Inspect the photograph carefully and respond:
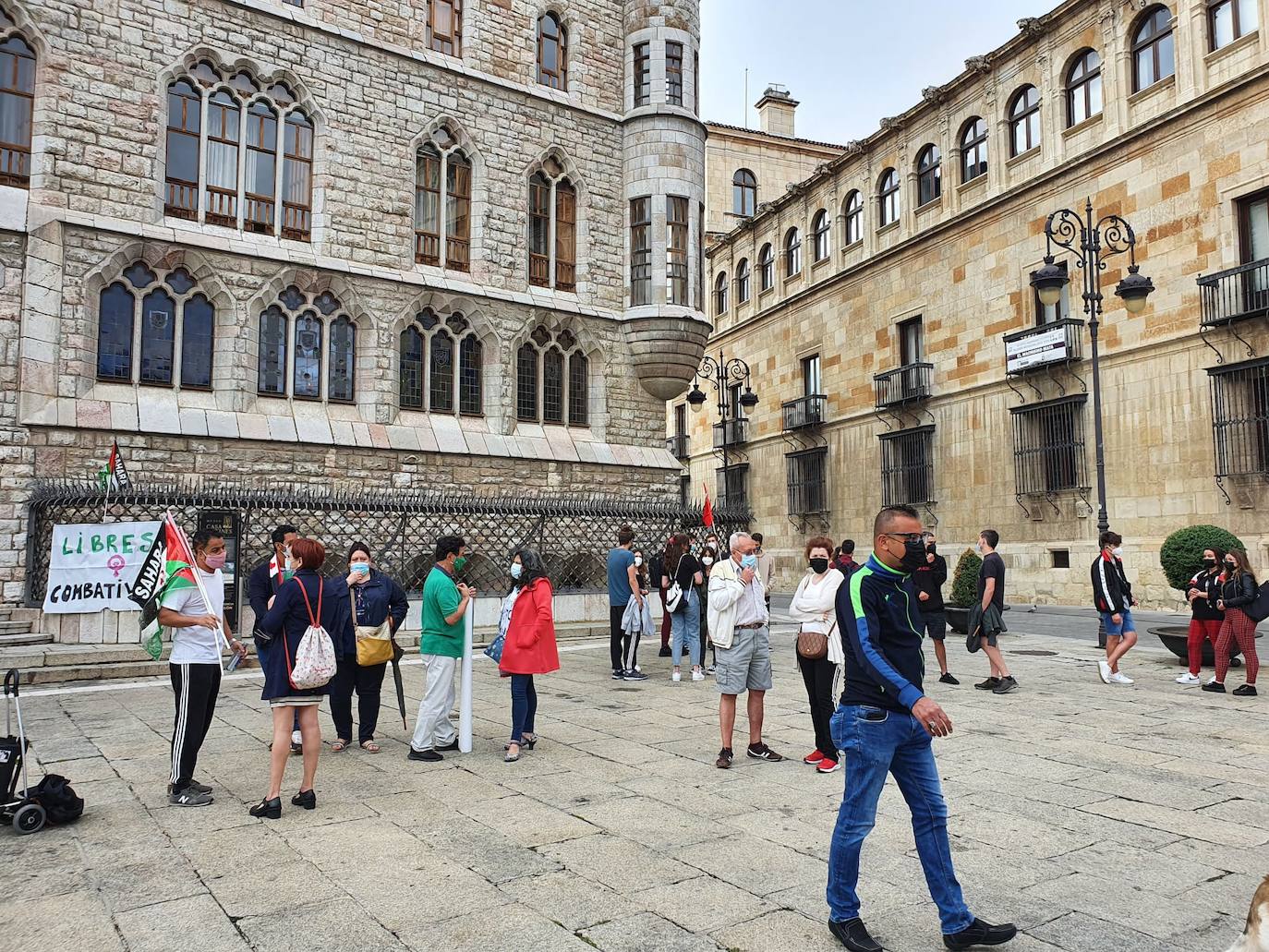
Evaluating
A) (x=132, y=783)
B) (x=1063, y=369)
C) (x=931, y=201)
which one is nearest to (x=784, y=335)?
(x=931, y=201)

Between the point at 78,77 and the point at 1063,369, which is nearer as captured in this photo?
the point at 78,77

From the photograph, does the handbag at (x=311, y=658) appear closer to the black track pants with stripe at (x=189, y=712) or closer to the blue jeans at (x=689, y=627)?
the black track pants with stripe at (x=189, y=712)

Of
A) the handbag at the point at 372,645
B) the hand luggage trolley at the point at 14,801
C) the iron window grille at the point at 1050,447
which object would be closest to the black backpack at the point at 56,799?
the hand luggage trolley at the point at 14,801

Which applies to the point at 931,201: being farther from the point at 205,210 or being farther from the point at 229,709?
the point at 229,709

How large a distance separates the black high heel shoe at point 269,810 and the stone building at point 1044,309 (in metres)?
19.0

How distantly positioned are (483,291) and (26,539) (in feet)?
34.1

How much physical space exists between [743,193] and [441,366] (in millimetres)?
26925

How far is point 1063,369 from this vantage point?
22641 millimetres

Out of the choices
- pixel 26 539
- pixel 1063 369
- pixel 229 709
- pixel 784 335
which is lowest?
pixel 229 709

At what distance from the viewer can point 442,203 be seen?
2105 cm

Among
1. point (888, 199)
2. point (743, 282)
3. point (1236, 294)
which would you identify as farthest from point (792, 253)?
point (1236, 294)

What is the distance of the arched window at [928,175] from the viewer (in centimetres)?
2788

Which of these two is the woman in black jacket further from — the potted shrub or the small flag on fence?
the small flag on fence

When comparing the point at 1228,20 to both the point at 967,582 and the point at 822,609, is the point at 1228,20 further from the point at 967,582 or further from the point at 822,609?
the point at 822,609
